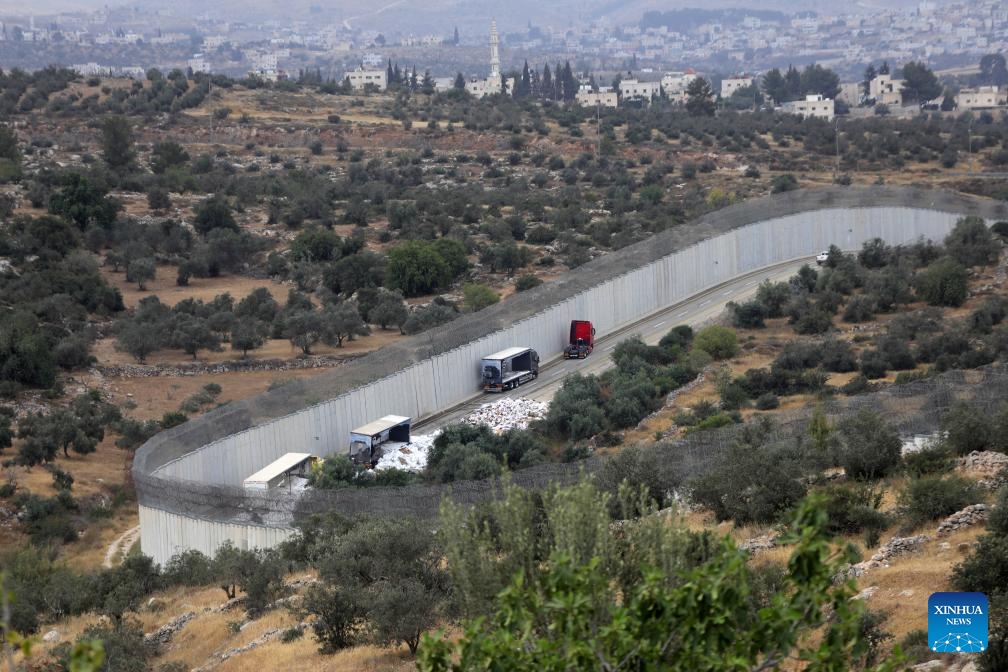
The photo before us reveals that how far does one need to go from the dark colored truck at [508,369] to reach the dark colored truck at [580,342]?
8.98ft

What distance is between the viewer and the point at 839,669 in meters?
9.20

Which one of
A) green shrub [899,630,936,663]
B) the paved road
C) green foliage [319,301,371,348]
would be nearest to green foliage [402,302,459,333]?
green foliage [319,301,371,348]

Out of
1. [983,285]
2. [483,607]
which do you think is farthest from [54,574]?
[983,285]

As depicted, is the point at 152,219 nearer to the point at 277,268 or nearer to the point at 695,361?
the point at 277,268

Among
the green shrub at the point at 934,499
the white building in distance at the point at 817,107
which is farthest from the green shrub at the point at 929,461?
the white building in distance at the point at 817,107

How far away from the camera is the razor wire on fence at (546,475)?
25.5 m

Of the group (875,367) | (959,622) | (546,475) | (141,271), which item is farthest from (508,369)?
(959,622)

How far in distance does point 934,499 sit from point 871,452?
374 centimetres

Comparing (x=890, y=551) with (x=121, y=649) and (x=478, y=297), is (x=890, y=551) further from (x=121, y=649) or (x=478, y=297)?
(x=478, y=297)

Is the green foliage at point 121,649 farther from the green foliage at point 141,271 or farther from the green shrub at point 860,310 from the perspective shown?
the green foliage at point 141,271

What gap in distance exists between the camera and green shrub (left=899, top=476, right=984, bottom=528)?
19156mm

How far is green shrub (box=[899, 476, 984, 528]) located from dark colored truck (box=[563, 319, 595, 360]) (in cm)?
2803

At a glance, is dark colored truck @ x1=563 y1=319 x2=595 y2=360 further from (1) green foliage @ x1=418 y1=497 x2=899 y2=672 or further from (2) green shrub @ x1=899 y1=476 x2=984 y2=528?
(1) green foliage @ x1=418 y1=497 x2=899 y2=672

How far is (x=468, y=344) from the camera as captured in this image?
4325 cm
